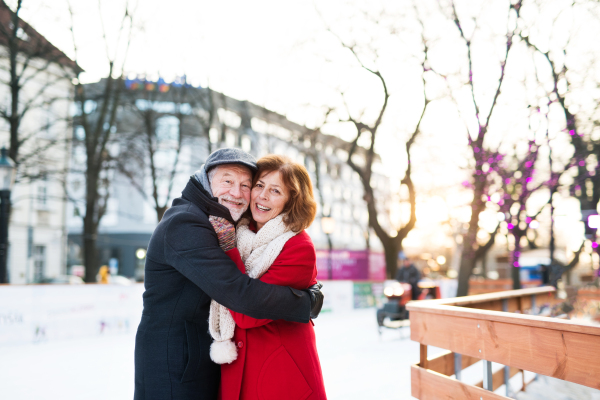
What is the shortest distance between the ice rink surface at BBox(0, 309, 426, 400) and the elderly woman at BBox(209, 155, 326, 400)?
129 inches

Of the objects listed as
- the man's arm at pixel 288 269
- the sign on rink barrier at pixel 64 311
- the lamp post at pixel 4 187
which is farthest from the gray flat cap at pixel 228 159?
the lamp post at pixel 4 187

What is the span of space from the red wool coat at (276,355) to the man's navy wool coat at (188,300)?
9 cm

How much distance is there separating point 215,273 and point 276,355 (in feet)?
1.60

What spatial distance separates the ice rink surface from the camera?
534cm

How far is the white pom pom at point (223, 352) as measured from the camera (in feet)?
6.36

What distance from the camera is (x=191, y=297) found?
78.1 inches

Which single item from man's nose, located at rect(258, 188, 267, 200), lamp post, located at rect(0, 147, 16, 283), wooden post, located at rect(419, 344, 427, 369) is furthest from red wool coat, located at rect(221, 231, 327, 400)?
lamp post, located at rect(0, 147, 16, 283)

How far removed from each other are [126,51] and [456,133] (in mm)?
11040

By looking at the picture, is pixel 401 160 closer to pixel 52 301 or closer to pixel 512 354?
pixel 52 301

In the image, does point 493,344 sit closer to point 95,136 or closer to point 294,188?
point 294,188

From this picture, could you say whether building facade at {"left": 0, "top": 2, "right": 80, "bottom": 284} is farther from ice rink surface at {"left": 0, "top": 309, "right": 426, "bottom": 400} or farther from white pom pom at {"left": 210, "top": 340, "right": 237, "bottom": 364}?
white pom pom at {"left": 210, "top": 340, "right": 237, "bottom": 364}

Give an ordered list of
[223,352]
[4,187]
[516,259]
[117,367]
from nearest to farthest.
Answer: [223,352]
[117,367]
[4,187]
[516,259]

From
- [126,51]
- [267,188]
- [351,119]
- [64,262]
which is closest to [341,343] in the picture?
[267,188]

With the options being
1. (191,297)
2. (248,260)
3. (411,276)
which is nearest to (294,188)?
(248,260)
